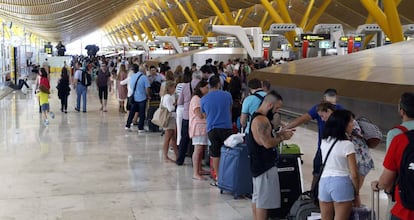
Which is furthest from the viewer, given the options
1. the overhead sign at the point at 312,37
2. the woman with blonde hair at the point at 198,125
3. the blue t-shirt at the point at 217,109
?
the overhead sign at the point at 312,37

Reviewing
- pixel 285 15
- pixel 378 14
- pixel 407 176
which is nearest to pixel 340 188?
pixel 407 176

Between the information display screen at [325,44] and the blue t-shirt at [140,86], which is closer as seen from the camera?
the blue t-shirt at [140,86]

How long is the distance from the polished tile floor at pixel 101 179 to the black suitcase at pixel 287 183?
0.41 meters

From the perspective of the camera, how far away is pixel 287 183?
261 inches

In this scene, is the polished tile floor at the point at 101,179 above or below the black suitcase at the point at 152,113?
below

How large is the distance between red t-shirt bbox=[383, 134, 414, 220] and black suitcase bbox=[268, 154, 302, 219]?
8.48ft

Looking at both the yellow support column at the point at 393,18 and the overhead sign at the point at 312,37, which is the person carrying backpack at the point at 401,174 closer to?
the yellow support column at the point at 393,18

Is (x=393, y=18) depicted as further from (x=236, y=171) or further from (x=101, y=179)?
(x=236, y=171)

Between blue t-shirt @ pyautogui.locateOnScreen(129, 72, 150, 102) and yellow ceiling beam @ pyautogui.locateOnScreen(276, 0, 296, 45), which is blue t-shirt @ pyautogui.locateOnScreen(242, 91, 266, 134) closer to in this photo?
blue t-shirt @ pyautogui.locateOnScreen(129, 72, 150, 102)

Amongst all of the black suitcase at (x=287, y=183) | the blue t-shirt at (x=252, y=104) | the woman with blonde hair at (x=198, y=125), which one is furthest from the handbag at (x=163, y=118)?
the black suitcase at (x=287, y=183)

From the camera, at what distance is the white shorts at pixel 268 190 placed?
5703mm

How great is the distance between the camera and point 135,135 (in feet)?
45.2

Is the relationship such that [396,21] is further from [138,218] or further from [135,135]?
[138,218]

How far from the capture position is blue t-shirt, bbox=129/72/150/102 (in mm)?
13680
